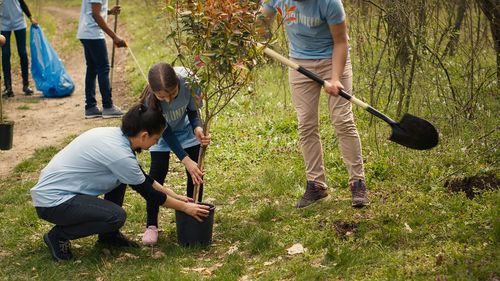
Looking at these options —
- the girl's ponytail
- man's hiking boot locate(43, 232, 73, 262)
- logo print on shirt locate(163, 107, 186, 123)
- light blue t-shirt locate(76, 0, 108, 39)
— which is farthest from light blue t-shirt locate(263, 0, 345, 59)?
light blue t-shirt locate(76, 0, 108, 39)

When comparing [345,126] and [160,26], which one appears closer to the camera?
[345,126]

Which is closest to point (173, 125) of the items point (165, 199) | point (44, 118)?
point (165, 199)

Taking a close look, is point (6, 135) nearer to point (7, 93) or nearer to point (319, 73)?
point (7, 93)

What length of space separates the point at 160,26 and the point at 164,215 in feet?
34.4

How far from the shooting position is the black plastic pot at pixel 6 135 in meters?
7.79

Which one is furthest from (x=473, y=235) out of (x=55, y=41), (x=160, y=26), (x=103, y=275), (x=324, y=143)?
(x=55, y=41)

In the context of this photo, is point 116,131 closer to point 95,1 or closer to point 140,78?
point 95,1

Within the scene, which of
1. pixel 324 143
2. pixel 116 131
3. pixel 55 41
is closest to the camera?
pixel 116 131

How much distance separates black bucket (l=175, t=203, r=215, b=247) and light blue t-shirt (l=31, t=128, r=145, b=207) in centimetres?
50

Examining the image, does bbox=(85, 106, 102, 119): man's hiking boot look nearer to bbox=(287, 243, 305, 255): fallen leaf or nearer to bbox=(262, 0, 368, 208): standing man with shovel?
bbox=(262, 0, 368, 208): standing man with shovel

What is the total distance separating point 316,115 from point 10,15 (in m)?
6.73

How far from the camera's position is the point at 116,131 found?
15.6ft

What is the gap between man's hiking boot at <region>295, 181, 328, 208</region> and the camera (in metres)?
5.61

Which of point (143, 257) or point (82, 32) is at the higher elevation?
point (82, 32)
